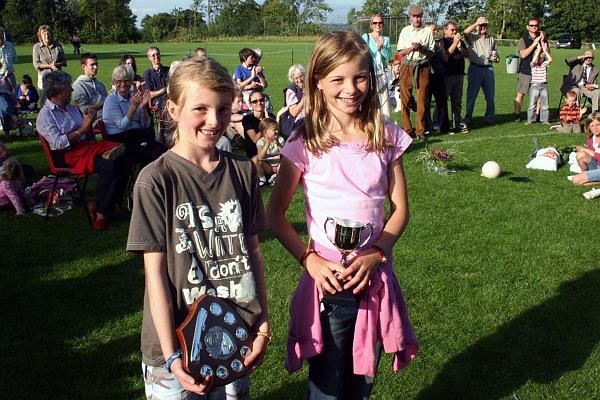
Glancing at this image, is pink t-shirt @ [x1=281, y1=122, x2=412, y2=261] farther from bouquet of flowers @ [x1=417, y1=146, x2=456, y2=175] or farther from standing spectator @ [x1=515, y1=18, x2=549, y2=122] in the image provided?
standing spectator @ [x1=515, y1=18, x2=549, y2=122]

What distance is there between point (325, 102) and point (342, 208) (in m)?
0.43

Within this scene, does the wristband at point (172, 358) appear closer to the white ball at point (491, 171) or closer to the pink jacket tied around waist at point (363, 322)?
the pink jacket tied around waist at point (363, 322)

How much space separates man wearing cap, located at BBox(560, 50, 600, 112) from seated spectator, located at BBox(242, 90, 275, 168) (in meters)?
8.01

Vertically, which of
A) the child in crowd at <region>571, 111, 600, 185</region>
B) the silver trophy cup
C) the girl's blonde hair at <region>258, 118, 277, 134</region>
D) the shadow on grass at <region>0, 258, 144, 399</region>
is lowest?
the shadow on grass at <region>0, 258, 144, 399</region>

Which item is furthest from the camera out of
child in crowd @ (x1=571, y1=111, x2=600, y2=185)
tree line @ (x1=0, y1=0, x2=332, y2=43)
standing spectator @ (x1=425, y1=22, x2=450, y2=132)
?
tree line @ (x1=0, y1=0, x2=332, y2=43)

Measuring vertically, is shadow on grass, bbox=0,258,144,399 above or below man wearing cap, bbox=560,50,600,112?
below

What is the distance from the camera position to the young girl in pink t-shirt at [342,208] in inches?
89.2

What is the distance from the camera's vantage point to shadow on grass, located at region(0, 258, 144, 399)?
364 centimetres

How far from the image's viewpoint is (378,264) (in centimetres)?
231

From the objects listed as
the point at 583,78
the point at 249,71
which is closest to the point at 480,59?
the point at 583,78

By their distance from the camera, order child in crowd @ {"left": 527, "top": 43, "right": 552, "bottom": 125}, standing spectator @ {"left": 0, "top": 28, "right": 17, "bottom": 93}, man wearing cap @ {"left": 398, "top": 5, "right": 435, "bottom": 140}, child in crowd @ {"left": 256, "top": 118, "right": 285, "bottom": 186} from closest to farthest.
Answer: child in crowd @ {"left": 256, "top": 118, "right": 285, "bottom": 186}
man wearing cap @ {"left": 398, "top": 5, "right": 435, "bottom": 140}
standing spectator @ {"left": 0, "top": 28, "right": 17, "bottom": 93}
child in crowd @ {"left": 527, "top": 43, "right": 552, "bottom": 125}

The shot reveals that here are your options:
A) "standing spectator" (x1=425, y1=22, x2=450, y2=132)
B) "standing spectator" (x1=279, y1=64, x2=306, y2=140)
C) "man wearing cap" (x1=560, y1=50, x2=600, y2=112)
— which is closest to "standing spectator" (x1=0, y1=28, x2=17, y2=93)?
"standing spectator" (x1=279, y1=64, x2=306, y2=140)

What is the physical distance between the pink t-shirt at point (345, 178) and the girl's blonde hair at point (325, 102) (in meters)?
0.04

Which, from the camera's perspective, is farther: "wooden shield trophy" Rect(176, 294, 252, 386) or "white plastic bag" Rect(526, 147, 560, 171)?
"white plastic bag" Rect(526, 147, 560, 171)
